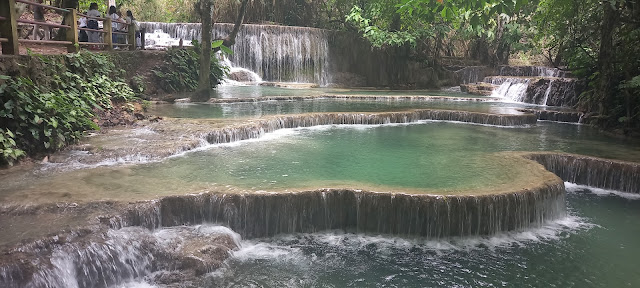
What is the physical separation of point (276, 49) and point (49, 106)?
16012 millimetres

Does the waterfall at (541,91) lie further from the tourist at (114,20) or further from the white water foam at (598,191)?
the tourist at (114,20)

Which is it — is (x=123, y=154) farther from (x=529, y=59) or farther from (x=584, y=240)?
(x=529, y=59)

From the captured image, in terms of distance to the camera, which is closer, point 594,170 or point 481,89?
point 594,170

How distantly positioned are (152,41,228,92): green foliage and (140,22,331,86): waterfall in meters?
4.96

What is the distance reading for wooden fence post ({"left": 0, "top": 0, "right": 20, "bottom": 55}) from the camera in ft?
24.5

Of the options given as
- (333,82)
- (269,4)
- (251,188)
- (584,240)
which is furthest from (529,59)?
(251,188)

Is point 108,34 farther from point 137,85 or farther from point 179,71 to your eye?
point 179,71

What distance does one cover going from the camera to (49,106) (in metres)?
7.57

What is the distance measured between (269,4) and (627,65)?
19.3 m

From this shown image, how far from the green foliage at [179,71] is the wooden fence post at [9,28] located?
7347 millimetres

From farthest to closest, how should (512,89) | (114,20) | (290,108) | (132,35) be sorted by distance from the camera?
(512,89)
(132,35)
(114,20)
(290,108)

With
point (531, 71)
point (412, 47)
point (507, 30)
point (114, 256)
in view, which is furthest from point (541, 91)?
point (114, 256)

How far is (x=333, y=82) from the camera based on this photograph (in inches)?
957

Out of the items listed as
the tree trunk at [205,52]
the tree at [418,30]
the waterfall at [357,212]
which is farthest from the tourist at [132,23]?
the waterfall at [357,212]
